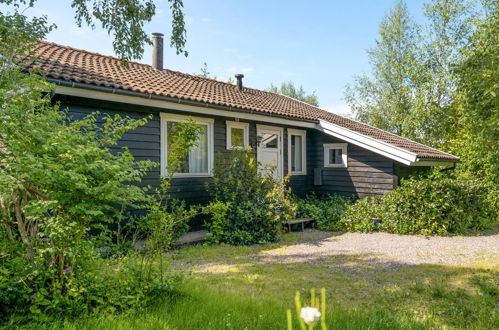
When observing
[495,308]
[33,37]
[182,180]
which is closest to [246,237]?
[182,180]

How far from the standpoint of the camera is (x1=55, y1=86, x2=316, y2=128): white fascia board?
681 cm

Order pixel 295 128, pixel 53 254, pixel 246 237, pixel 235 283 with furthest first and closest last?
pixel 295 128 < pixel 246 237 < pixel 235 283 < pixel 53 254

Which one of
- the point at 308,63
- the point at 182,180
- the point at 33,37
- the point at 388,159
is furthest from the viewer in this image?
the point at 308,63

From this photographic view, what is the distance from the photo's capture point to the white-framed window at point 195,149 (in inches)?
346

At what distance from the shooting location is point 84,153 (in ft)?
11.0

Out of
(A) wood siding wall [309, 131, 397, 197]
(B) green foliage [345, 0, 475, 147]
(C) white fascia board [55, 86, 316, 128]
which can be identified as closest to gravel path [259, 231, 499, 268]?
(A) wood siding wall [309, 131, 397, 197]

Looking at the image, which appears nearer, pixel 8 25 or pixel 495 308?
pixel 495 308

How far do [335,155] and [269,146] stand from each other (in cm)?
240

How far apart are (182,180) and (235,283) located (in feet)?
14.3

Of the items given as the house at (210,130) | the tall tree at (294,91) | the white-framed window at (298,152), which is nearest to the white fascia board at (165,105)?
the house at (210,130)

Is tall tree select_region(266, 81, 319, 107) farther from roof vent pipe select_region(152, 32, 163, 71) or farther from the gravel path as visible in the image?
the gravel path

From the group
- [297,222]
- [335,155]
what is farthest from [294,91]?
[297,222]

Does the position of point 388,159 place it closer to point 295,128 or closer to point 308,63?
point 295,128

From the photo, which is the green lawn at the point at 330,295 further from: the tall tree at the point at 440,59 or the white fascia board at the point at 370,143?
the tall tree at the point at 440,59
